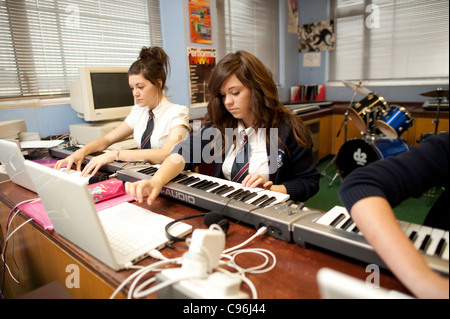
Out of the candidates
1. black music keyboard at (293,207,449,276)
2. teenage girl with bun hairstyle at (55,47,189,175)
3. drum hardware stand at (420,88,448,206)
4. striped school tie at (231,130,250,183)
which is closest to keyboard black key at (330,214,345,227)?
black music keyboard at (293,207,449,276)

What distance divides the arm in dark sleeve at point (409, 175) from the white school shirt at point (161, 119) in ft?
4.40

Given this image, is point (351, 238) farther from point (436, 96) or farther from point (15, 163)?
point (436, 96)

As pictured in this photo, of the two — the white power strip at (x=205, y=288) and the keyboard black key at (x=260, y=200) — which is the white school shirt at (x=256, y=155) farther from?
the white power strip at (x=205, y=288)

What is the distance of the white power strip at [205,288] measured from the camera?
586 mm

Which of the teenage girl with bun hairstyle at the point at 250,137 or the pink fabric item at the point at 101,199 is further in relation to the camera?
the teenage girl with bun hairstyle at the point at 250,137

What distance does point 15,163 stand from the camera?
4.40 ft

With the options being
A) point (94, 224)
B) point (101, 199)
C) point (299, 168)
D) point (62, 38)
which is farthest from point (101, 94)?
point (94, 224)

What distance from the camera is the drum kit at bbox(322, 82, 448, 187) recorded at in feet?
9.72

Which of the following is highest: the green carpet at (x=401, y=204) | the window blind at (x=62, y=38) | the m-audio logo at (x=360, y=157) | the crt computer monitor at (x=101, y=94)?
the window blind at (x=62, y=38)

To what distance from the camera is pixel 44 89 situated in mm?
2373

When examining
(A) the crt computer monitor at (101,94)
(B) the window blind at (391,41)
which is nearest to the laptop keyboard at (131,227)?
(A) the crt computer monitor at (101,94)

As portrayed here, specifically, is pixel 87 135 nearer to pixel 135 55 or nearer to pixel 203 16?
pixel 135 55

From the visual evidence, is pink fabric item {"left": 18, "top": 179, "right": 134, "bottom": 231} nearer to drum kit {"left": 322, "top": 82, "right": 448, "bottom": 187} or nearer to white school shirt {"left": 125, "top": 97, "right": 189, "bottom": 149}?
white school shirt {"left": 125, "top": 97, "right": 189, "bottom": 149}

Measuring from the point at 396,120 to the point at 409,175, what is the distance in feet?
8.56
